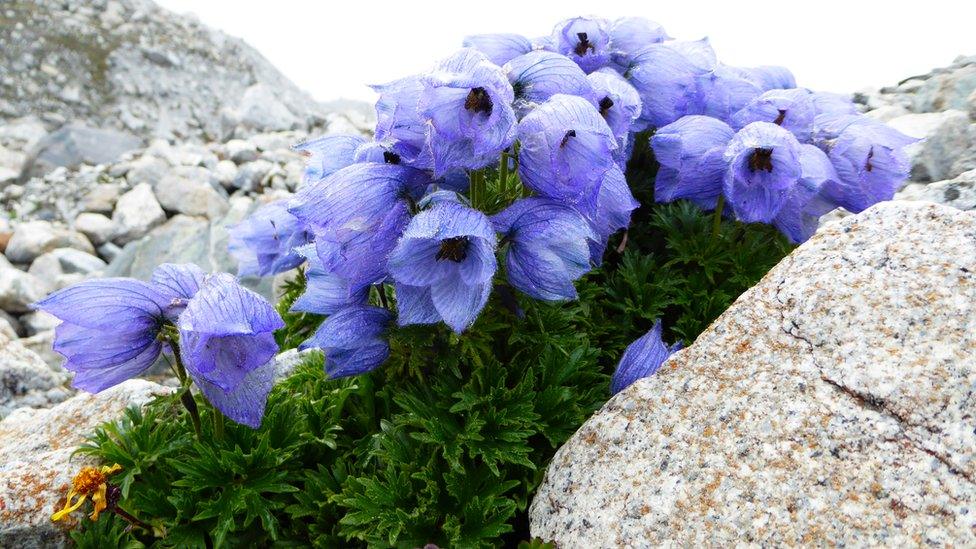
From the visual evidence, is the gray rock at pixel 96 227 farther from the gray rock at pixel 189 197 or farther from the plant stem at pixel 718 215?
the plant stem at pixel 718 215

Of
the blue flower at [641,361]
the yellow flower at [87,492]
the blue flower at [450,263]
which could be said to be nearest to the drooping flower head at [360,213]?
the blue flower at [450,263]

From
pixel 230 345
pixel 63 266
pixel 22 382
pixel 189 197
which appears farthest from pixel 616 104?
pixel 189 197

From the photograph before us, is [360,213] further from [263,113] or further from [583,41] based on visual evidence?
[263,113]

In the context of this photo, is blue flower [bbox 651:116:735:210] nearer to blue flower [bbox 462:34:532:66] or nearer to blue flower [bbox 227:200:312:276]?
blue flower [bbox 462:34:532:66]

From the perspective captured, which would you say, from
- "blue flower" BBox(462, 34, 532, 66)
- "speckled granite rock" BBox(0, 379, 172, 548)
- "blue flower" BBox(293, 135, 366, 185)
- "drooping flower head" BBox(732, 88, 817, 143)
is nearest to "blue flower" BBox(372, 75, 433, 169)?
"blue flower" BBox(293, 135, 366, 185)

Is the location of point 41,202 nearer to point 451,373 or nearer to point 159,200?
point 159,200

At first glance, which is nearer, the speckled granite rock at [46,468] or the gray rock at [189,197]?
the speckled granite rock at [46,468]
